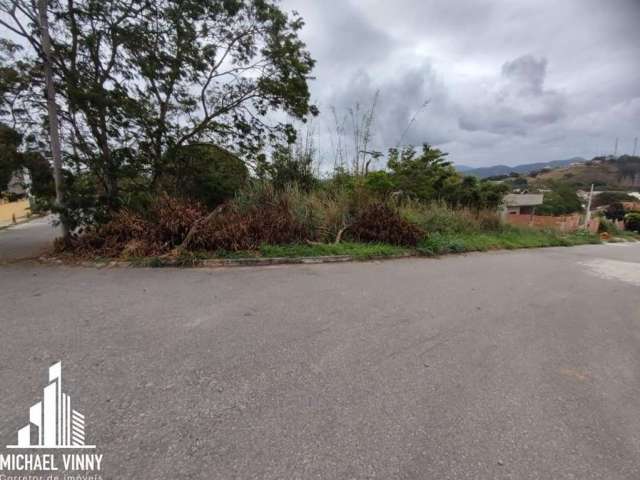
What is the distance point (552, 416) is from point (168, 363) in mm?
2858

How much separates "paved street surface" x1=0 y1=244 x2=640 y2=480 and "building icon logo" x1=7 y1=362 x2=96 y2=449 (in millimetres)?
48

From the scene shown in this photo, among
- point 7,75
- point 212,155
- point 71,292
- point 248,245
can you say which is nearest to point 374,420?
point 71,292

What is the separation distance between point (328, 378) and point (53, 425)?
5.76 feet

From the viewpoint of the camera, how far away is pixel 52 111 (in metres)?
6.11

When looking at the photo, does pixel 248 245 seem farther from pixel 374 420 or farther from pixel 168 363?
pixel 374 420

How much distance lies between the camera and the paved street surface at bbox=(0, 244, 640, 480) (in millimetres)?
1565

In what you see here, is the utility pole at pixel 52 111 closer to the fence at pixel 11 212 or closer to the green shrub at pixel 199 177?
the green shrub at pixel 199 177

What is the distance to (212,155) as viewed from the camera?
8914 millimetres

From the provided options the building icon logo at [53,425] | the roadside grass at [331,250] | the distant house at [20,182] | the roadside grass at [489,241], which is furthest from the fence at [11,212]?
the roadside grass at [489,241]

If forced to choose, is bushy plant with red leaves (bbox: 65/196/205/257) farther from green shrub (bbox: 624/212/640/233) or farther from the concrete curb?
green shrub (bbox: 624/212/640/233)

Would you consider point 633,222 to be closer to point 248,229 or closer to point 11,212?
point 248,229

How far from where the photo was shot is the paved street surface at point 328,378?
5.14 ft

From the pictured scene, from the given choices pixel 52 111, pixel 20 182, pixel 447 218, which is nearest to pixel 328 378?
pixel 52 111

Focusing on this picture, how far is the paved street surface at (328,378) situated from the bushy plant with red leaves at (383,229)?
9.87ft
